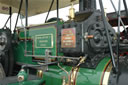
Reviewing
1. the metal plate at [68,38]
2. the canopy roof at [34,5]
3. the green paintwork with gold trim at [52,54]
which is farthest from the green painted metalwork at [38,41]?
the canopy roof at [34,5]

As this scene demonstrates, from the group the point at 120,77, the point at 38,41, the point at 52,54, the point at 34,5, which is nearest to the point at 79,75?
the point at 120,77

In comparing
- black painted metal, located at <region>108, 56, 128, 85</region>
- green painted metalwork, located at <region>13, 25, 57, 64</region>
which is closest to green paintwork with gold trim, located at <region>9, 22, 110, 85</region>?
green painted metalwork, located at <region>13, 25, 57, 64</region>

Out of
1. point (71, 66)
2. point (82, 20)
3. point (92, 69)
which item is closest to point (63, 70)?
point (71, 66)

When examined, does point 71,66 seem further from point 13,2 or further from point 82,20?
point 13,2

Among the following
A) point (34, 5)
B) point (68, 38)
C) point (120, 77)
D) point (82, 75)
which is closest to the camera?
point (120, 77)

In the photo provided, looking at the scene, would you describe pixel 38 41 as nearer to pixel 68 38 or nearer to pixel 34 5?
pixel 68 38

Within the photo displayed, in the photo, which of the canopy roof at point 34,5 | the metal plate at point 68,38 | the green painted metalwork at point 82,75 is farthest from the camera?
the canopy roof at point 34,5

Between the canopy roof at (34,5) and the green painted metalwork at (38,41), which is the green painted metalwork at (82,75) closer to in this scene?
→ the green painted metalwork at (38,41)

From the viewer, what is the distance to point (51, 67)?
8.34 ft

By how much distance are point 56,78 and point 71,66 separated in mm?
289

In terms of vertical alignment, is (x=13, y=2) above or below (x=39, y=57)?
above

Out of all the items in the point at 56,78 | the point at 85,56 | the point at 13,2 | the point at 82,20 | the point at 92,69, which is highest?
the point at 13,2

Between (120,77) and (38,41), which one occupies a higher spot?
(38,41)

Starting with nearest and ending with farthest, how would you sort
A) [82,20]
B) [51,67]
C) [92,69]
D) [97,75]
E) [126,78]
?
[126,78] → [97,75] → [92,69] → [82,20] → [51,67]
